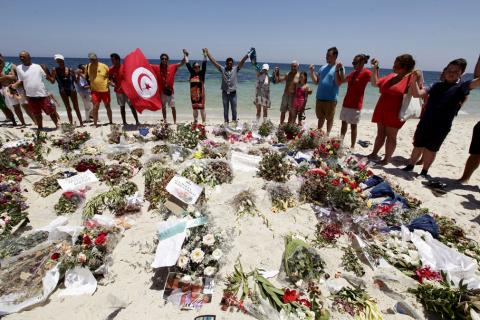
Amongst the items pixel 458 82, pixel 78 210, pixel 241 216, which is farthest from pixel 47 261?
pixel 458 82

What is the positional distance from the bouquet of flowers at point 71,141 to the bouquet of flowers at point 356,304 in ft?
21.6

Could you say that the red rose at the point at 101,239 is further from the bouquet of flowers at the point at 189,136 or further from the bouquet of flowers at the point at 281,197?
the bouquet of flowers at the point at 189,136

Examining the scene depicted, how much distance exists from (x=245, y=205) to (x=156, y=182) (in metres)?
1.69

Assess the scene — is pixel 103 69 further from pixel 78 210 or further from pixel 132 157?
pixel 78 210

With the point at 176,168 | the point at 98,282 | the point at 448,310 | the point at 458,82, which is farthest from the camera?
the point at 176,168

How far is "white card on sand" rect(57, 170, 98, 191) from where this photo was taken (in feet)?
15.3

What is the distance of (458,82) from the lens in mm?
4852

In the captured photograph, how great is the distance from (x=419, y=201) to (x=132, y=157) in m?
5.77

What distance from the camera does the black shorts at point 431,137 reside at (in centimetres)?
509

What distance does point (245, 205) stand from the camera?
4.12 m

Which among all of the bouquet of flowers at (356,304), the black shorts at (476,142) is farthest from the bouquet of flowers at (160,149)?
the black shorts at (476,142)

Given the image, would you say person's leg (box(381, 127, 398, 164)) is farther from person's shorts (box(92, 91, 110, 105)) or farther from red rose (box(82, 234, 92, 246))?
person's shorts (box(92, 91, 110, 105))

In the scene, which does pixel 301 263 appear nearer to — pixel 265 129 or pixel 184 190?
pixel 184 190

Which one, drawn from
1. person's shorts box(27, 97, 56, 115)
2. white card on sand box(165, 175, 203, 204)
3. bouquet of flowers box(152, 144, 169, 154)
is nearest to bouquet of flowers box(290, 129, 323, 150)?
bouquet of flowers box(152, 144, 169, 154)
